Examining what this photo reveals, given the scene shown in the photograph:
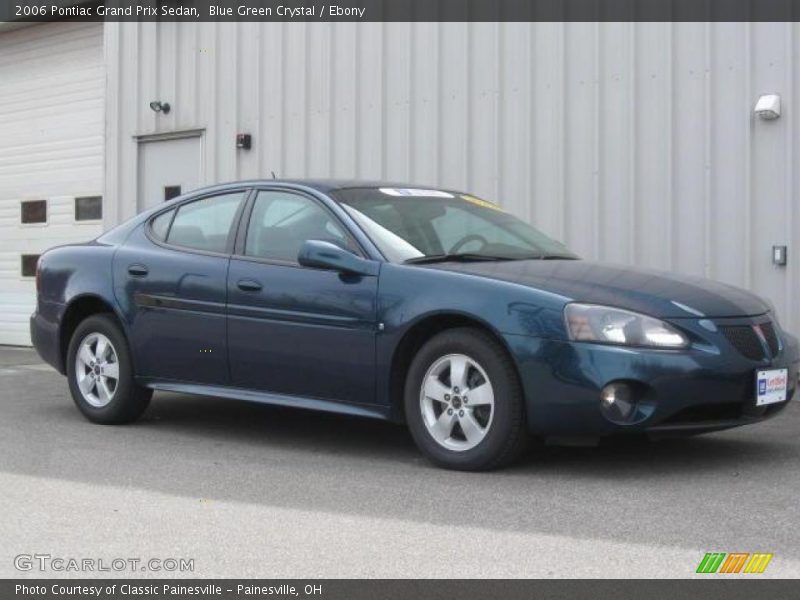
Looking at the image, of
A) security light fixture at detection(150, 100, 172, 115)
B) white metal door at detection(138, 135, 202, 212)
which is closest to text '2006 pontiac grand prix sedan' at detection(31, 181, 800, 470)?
white metal door at detection(138, 135, 202, 212)

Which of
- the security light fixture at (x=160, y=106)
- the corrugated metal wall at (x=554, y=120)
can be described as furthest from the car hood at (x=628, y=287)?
the security light fixture at (x=160, y=106)

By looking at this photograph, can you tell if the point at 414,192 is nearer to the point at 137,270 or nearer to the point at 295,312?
the point at 295,312

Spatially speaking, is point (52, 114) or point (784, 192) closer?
point (784, 192)

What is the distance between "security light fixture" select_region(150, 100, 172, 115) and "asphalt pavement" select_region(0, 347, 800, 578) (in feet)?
19.7

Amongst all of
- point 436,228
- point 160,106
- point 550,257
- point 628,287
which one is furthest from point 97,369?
point 160,106

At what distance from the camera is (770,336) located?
5.84 metres

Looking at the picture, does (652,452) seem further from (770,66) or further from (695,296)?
(770,66)

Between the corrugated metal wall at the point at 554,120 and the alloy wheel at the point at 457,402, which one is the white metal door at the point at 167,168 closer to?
the corrugated metal wall at the point at 554,120

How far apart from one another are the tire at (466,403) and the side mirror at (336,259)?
0.51 m

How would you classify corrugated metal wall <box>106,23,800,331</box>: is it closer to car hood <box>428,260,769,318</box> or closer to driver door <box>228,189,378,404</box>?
car hood <box>428,260,769,318</box>

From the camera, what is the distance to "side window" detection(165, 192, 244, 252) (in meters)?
6.87

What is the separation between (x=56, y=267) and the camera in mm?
7656
